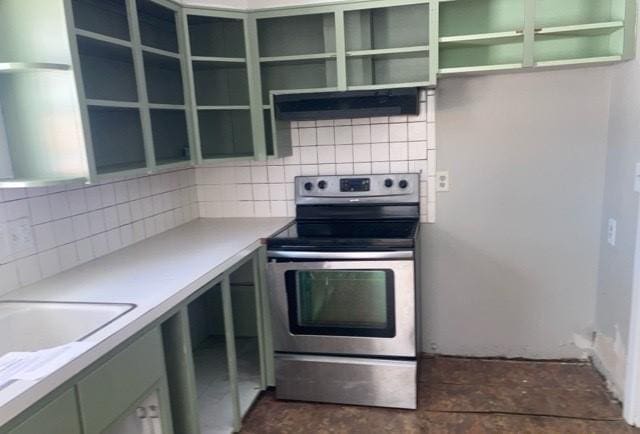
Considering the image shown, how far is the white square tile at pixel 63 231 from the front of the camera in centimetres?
194

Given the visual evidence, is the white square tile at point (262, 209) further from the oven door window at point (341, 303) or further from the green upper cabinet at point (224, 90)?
the oven door window at point (341, 303)

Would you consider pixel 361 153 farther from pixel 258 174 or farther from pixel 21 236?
pixel 21 236

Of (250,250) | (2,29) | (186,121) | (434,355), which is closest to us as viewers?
(2,29)

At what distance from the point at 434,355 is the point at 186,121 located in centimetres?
197

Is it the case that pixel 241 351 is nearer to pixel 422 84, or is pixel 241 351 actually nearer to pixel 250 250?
pixel 250 250

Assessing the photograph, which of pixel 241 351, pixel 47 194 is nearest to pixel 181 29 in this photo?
pixel 47 194

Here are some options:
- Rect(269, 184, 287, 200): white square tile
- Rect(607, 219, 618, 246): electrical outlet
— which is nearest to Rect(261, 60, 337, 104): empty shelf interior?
Rect(269, 184, 287, 200): white square tile

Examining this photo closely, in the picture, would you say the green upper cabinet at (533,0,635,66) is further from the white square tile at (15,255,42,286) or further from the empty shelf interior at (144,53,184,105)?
the white square tile at (15,255,42,286)

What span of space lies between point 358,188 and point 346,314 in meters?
0.79

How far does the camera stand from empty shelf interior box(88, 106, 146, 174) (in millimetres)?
2107

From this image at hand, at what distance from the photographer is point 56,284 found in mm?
1803

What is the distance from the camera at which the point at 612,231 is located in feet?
7.98

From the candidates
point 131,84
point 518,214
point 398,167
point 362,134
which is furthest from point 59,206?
point 518,214

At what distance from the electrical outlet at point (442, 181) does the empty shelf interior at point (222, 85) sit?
1165 millimetres
